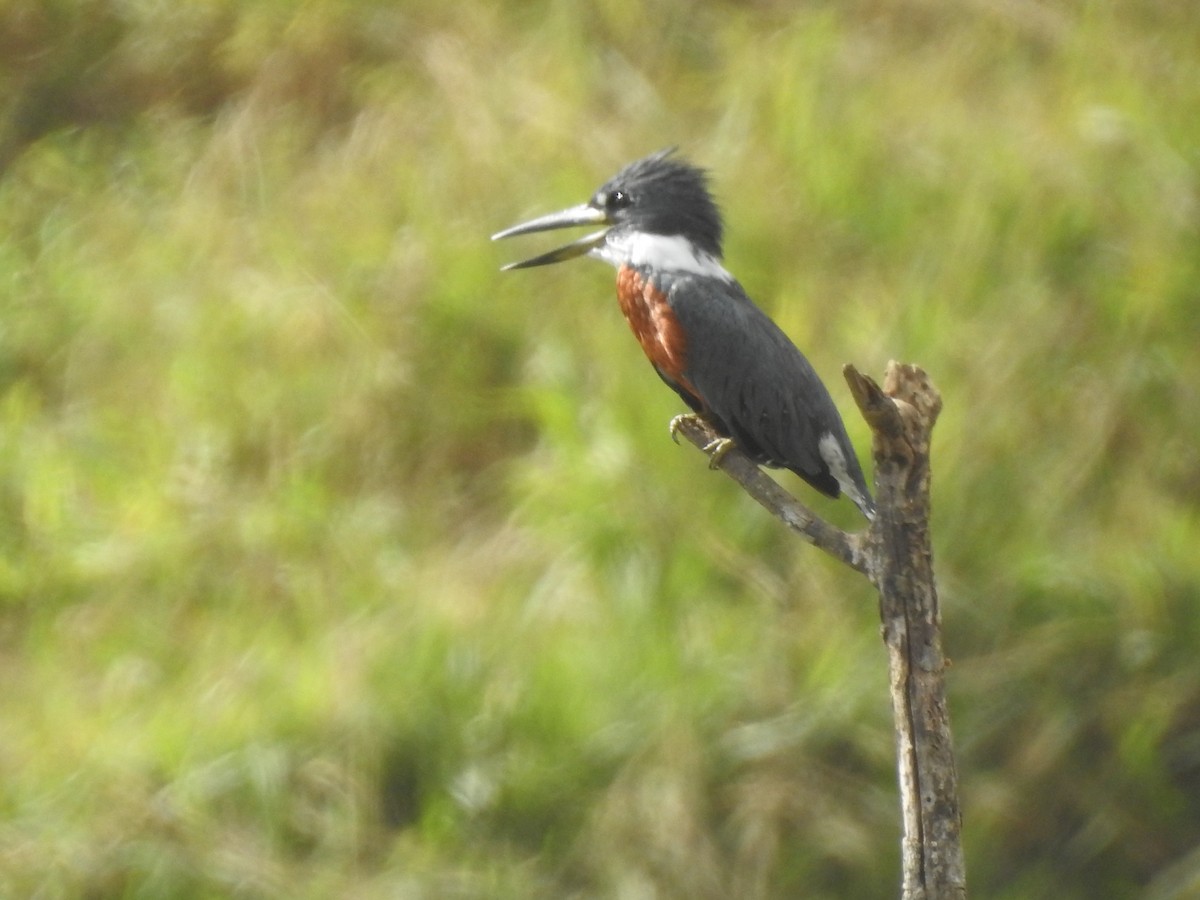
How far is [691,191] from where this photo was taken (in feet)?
10.8

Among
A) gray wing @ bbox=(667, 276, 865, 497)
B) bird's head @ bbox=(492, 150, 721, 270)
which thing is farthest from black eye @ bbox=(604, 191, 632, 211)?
gray wing @ bbox=(667, 276, 865, 497)

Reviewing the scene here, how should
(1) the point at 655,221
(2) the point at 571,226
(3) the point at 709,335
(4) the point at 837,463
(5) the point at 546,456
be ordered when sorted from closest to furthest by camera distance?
(4) the point at 837,463, (3) the point at 709,335, (1) the point at 655,221, (2) the point at 571,226, (5) the point at 546,456

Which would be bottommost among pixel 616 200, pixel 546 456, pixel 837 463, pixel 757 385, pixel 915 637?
pixel 915 637

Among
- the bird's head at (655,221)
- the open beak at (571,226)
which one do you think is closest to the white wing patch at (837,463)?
the bird's head at (655,221)

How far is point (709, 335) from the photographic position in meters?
3.01

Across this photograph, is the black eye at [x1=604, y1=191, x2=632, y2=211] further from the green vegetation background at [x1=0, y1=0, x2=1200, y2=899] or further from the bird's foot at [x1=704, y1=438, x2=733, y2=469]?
the green vegetation background at [x1=0, y1=0, x2=1200, y2=899]

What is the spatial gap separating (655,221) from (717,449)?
1.72 ft

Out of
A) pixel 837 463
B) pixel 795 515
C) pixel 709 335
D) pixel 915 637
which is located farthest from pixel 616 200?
pixel 915 637

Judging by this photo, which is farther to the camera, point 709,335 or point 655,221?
point 655,221

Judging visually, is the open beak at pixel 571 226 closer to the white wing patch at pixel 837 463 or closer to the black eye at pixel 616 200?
the black eye at pixel 616 200

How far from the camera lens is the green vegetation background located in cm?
371

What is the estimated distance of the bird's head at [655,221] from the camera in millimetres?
3201

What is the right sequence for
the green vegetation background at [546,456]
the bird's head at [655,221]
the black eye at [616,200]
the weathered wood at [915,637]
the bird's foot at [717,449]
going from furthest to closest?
the green vegetation background at [546,456] → the black eye at [616,200] → the bird's head at [655,221] → the bird's foot at [717,449] → the weathered wood at [915,637]

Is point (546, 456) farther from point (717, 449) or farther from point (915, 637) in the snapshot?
point (915, 637)
